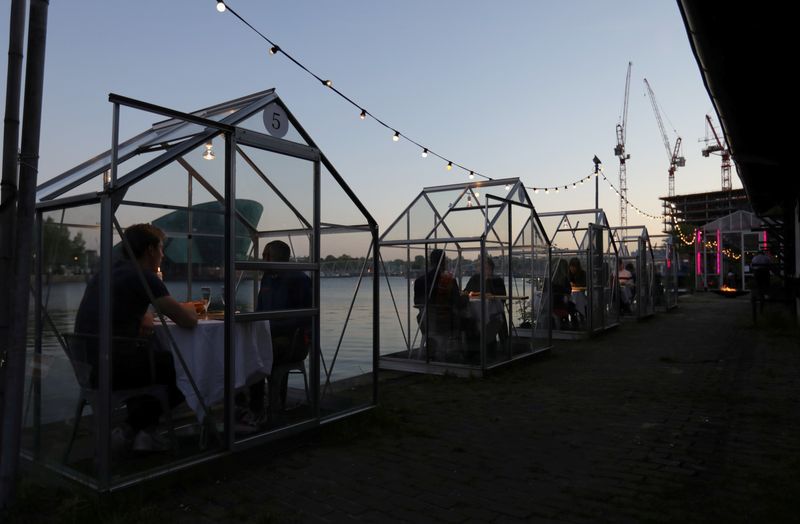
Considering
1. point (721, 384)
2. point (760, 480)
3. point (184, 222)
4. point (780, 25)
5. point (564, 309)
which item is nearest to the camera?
point (760, 480)

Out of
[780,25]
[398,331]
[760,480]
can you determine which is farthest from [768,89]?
[398,331]

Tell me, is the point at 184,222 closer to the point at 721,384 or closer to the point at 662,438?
the point at 662,438

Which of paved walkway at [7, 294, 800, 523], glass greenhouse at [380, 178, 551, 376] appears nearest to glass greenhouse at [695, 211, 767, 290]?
glass greenhouse at [380, 178, 551, 376]

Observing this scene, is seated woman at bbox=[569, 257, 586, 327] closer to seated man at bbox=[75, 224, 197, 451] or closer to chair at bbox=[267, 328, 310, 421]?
chair at bbox=[267, 328, 310, 421]

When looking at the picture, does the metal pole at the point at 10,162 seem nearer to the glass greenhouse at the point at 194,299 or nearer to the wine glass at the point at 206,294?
the glass greenhouse at the point at 194,299

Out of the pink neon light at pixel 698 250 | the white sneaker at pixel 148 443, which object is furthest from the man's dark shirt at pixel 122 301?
the pink neon light at pixel 698 250

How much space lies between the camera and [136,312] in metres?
4.02

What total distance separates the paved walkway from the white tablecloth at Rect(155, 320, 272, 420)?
52 cm

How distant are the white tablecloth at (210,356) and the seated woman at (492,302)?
435cm

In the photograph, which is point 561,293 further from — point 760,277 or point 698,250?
point 698,250

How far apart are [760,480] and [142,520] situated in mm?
3917

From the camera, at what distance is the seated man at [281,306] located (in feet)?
16.0

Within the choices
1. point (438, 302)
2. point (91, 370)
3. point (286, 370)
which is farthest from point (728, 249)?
point (91, 370)

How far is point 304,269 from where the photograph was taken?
5.05m
